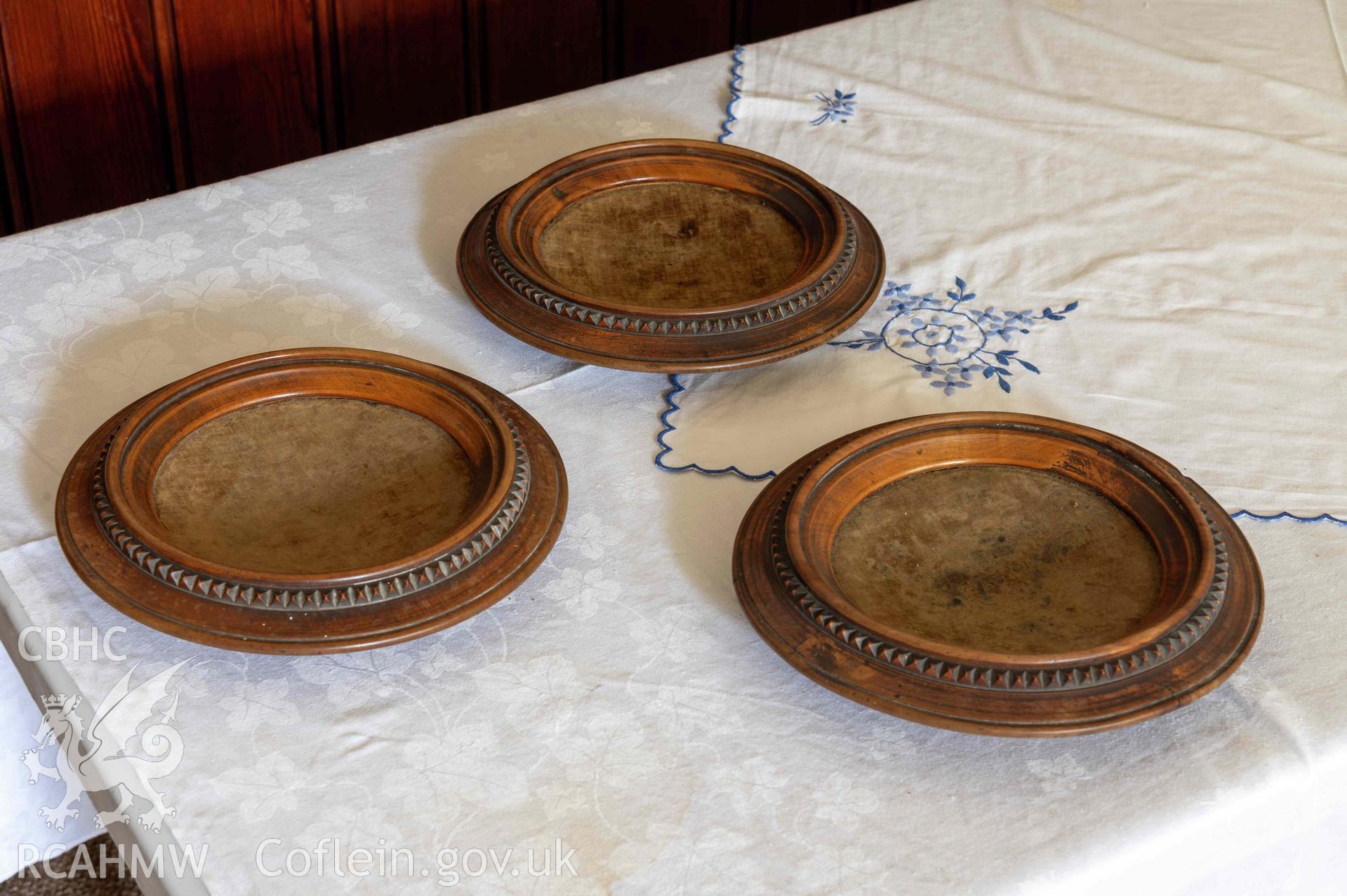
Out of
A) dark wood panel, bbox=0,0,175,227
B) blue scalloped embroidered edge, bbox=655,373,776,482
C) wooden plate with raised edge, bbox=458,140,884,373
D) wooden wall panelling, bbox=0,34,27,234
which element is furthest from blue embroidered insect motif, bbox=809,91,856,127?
wooden wall panelling, bbox=0,34,27,234

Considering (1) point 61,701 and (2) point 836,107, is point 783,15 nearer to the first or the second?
(2) point 836,107

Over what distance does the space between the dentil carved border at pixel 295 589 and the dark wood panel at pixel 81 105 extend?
113cm

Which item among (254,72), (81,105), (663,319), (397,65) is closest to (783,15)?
(397,65)

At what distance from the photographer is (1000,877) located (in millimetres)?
640

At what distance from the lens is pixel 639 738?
714mm

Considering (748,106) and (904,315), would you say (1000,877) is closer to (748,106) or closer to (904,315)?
(904,315)

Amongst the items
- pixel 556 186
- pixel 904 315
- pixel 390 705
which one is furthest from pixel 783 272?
pixel 390 705

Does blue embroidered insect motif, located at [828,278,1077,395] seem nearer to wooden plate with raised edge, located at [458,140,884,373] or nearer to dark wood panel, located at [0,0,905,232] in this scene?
wooden plate with raised edge, located at [458,140,884,373]

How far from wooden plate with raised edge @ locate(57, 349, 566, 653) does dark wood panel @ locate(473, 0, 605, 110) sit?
1.30m

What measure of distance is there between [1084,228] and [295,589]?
0.83m

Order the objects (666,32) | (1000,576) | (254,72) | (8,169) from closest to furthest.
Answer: (1000,576) → (8,169) → (254,72) → (666,32)

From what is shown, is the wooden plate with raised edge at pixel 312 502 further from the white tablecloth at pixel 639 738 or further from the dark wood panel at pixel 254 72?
the dark wood panel at pixel 254 72

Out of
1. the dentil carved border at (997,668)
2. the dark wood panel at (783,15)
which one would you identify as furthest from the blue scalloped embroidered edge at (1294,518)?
the dark wood panel at (783,15)

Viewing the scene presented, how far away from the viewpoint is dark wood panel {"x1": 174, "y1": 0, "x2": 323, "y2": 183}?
175 cm
